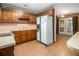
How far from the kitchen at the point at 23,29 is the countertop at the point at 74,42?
0.06 meters

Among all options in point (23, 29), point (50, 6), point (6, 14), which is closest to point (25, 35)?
point (23, 29)

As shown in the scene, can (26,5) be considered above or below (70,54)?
above

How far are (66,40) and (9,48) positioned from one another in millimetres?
853

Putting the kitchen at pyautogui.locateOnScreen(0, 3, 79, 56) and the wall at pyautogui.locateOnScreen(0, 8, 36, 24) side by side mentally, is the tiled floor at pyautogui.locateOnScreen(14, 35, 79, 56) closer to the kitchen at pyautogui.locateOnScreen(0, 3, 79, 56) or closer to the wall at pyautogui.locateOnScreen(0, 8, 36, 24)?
the kitchen at pyautogui.locateOnScreen(0, 3, 79, 56)

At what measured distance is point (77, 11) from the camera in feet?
3.80

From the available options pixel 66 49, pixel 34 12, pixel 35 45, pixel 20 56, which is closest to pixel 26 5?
pixel 34 12

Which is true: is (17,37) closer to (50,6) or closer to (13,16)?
(13,16)

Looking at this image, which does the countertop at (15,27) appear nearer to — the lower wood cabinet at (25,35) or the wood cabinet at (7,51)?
the lower wood cabinet at (25,35)

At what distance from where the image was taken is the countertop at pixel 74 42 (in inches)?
42.0

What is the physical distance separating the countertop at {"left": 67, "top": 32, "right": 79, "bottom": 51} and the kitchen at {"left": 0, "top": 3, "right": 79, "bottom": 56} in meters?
0.06

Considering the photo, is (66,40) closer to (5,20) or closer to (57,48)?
(57,48)

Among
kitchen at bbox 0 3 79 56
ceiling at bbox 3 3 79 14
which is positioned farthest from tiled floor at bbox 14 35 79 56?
ceiling at bbox 3 3 79 14

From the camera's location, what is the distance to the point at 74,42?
1139 mm

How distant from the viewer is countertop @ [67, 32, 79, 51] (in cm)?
107
